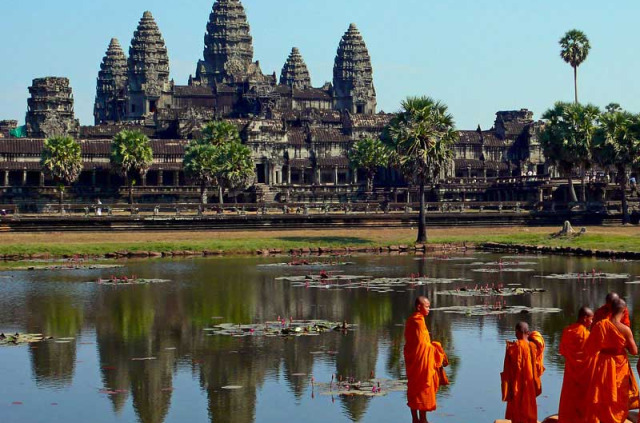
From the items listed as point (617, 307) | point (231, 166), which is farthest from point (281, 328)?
point (231, 166)

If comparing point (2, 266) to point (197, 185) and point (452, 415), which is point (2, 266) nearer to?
point (452, 415)

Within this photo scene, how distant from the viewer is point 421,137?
257ft

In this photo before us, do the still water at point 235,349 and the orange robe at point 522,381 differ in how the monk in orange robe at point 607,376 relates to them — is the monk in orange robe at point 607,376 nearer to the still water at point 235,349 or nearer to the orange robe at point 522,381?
the orange robe at point 522,381

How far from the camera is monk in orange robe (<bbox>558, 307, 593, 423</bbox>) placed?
22.1 m

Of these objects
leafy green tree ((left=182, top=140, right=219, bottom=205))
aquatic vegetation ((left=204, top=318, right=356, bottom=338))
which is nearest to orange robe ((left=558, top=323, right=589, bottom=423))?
aquatic vegetation ((left=204, top=318, right=356, bottom=338))

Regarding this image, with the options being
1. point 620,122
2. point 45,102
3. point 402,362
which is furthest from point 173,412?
point 45,102

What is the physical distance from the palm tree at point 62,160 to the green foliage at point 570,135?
2142 inches

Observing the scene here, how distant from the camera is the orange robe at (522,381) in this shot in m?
23.4

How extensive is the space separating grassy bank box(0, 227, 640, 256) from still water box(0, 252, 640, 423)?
15391mm

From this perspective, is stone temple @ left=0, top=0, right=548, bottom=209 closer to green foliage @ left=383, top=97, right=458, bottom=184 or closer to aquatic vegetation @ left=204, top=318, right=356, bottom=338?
green foliage @ left=383, top=97, right=458, bottom=184

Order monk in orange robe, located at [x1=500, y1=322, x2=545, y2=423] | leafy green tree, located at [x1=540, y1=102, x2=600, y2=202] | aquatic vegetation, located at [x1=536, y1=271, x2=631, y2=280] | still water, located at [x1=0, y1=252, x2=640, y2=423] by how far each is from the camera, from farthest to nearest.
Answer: leafy green tree, located at [x1=540, y1=102, x2=600, y2=202], aquatic vegetation, located at [x1=536, y1=271, x2=631, y2=280], still water, located at [x1=0, y1=252, x2=640, y2=423], monk in orange robe, located at [x1=500, y1=322, x2=545, y2=423]

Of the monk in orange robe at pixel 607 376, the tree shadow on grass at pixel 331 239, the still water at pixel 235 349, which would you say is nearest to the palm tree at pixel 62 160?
the tree shadow on grass at pixel 331 239

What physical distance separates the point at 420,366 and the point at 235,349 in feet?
38.9

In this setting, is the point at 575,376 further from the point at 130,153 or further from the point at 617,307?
the point at 130,153
